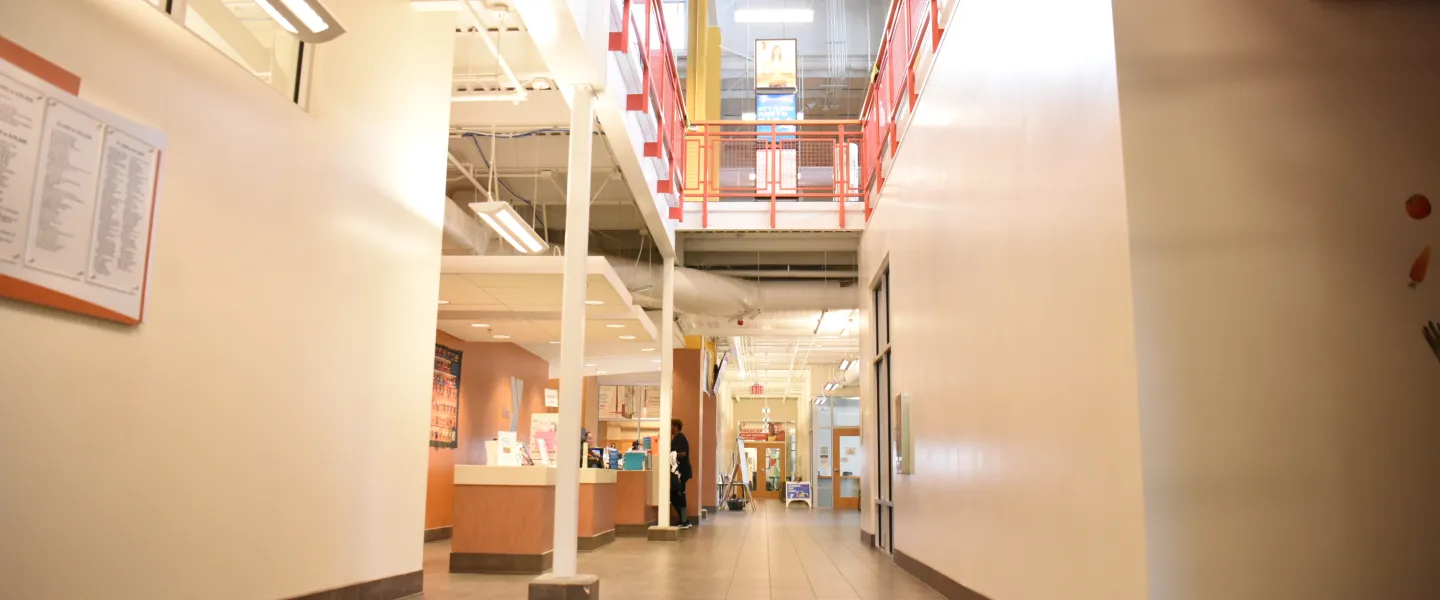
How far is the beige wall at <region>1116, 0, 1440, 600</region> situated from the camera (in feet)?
9.76

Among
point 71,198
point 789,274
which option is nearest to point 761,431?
point 789,274

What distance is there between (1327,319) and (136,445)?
3.81 metres

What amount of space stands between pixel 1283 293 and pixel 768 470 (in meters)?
28.3

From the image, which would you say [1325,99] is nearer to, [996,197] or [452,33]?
[996,197]

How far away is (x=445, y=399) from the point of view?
11.4 metres

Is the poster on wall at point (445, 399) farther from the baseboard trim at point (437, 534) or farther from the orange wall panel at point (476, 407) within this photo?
the baseboard trim at point (437, 534)

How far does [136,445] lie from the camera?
125 inches

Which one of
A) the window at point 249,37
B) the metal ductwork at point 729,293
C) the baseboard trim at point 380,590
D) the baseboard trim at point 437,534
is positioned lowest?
the baseboard trim at point 437,534

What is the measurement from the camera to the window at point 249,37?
3.54 m

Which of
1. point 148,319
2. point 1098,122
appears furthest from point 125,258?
point 1098,122

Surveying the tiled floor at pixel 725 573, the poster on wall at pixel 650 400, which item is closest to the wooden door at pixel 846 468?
the poster on wall at pixel 650 400

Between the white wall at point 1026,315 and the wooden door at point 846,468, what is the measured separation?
1721 cm

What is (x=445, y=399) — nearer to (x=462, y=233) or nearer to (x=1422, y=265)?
(x=462, y=233)

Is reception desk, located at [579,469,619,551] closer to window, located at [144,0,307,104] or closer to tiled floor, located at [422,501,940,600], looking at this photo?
tiled floor, located at [422,501,940,600]
